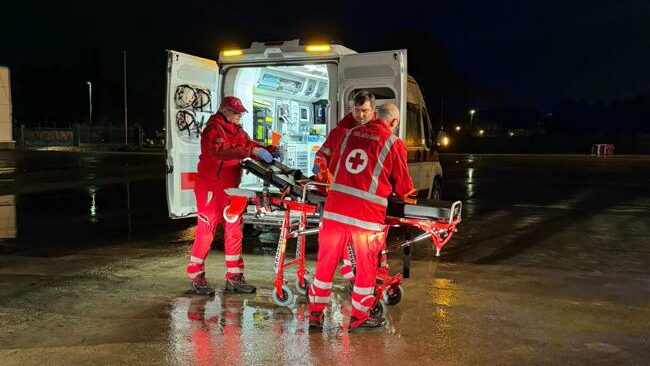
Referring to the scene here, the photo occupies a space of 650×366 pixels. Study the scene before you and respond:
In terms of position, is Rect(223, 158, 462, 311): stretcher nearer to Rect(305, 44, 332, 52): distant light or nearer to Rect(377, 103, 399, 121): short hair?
Rect(377, 103, 399, 121): short hair

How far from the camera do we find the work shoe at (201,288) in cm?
592

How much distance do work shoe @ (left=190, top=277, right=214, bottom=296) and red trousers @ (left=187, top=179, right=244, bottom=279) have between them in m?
0.06

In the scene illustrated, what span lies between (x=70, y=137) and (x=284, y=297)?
50.9 meters

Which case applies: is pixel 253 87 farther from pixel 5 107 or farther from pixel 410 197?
pixel 5 107

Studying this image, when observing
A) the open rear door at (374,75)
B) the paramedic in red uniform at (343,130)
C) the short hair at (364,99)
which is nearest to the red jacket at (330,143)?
the paramedic in red uniform at (343,130)

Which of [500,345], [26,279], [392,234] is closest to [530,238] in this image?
[392,234]

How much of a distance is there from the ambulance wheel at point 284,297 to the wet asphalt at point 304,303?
92 millimetres

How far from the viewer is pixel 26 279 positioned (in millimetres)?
6543

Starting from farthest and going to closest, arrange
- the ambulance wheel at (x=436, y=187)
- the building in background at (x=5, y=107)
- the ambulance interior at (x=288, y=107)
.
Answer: the building in background at (x=5, y=107) → the ambulance wheel at (x=436, y=187) → the ambulance interior at (x=288, y=107)

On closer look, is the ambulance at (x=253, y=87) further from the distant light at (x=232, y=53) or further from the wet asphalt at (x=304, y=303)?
the wet asphalt at (x=304, y=303)

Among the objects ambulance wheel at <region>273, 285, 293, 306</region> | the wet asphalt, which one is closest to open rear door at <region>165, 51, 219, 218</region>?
the wet asphalt

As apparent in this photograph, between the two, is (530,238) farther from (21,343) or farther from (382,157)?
(21,343)

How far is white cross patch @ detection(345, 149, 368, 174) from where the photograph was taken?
4750 mm

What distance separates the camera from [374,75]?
757 cm
